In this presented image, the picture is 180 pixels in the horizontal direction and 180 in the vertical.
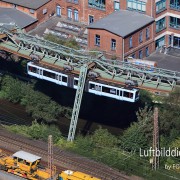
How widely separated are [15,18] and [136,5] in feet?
50.0

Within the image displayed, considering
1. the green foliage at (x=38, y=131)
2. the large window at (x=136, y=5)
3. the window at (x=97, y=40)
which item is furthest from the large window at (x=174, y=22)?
the green foliage at (x=38, y=131)

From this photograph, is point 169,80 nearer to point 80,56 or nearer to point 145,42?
point 80,56

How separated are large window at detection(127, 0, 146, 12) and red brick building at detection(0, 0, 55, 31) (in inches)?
440

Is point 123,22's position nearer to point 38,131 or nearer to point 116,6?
point 116,6

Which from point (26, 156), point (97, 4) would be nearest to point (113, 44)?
point (97, 4)

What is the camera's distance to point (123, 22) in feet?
303

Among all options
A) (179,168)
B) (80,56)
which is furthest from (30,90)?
(179,168)

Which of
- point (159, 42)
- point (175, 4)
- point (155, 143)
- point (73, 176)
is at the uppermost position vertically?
point (175, 4)

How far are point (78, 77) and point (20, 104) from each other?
9638 millimetres

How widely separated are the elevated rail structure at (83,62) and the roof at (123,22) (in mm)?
5510

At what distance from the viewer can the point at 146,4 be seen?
93.4 meters

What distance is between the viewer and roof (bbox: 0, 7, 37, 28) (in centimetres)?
9881

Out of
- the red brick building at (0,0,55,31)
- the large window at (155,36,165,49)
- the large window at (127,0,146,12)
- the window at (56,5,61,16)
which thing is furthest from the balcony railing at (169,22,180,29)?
the red brick building at (0,0,55,31)

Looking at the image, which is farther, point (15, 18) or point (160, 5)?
point (15, 18)
